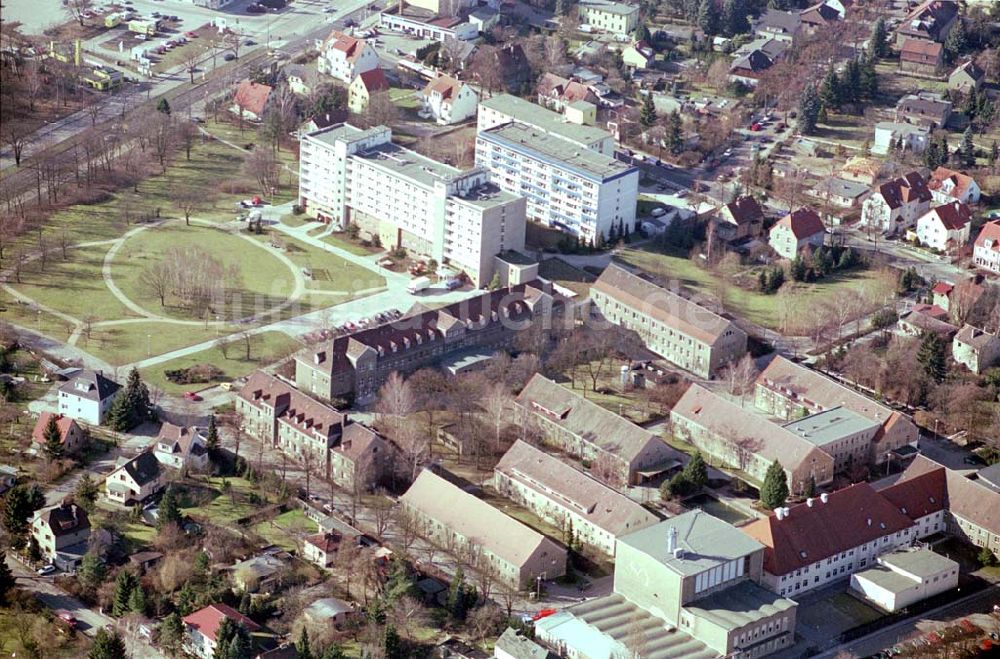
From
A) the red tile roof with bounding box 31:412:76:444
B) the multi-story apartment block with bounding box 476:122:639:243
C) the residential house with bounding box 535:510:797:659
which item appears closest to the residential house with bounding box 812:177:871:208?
the multi-story apartment block with bounding box 476:122:639:243

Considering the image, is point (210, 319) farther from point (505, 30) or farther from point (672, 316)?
point (505, 30)

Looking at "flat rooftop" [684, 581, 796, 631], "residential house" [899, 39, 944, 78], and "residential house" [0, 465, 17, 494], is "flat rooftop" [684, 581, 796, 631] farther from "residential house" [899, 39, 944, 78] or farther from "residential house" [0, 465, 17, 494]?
"residential house" [899, 39, 944, 78]

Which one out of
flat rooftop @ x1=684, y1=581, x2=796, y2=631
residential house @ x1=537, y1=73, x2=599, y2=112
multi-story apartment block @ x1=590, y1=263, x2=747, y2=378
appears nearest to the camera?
flat rooftop @ x1=684, y1=581, x2=796, y2=631

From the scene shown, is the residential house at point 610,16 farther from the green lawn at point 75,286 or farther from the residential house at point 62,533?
the residential house at point 62,533

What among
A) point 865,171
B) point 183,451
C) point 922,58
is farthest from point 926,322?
point 922,58

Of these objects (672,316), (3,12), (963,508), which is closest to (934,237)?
(672,316)

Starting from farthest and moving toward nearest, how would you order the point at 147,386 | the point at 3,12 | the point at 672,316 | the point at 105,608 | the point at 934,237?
the point at 3,12, the point at 934,237, the point at 672,316, the point at 147,386, the point at 105,608

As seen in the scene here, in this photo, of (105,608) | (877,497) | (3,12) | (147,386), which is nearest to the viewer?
(105,608)
